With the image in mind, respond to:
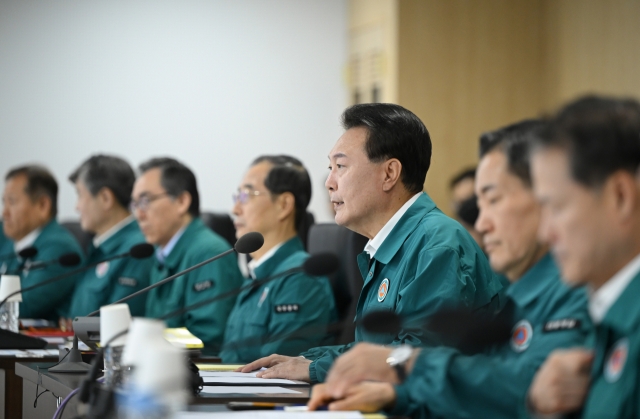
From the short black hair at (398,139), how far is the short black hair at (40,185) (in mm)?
2807

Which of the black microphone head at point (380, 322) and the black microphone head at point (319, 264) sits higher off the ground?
the black microphone head at point (319, 264)

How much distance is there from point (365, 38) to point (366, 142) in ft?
13.0

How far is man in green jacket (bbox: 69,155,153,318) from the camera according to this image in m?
3.94

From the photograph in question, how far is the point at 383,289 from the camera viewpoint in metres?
2.24

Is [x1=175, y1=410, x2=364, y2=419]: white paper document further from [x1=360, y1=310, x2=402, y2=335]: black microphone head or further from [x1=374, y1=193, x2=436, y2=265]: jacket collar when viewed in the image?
[x1=374, y1=193, x2=436, y2=265]: jacket collar

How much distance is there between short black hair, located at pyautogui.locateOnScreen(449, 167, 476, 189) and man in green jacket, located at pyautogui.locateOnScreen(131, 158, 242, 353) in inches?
77.7

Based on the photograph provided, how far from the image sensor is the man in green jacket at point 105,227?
3939mm

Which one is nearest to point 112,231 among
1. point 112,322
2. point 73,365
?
point 73,365

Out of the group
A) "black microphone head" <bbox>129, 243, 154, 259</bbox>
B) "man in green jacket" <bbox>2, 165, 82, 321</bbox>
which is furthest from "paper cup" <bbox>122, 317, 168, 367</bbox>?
"man in green jacket" <bbox>2, 165, 82, 321</bbox>

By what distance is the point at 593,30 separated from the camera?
5.46 m

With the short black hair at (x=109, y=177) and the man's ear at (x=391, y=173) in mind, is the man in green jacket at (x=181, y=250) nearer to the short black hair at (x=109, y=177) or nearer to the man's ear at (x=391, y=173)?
the short black hair at (x=109, y=177)

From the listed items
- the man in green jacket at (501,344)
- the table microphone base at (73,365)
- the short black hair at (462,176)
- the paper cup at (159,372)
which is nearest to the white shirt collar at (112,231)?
the table microphone base at (73,365)

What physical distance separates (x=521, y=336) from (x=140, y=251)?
179 cm

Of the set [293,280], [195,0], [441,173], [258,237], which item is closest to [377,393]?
[258,237]
